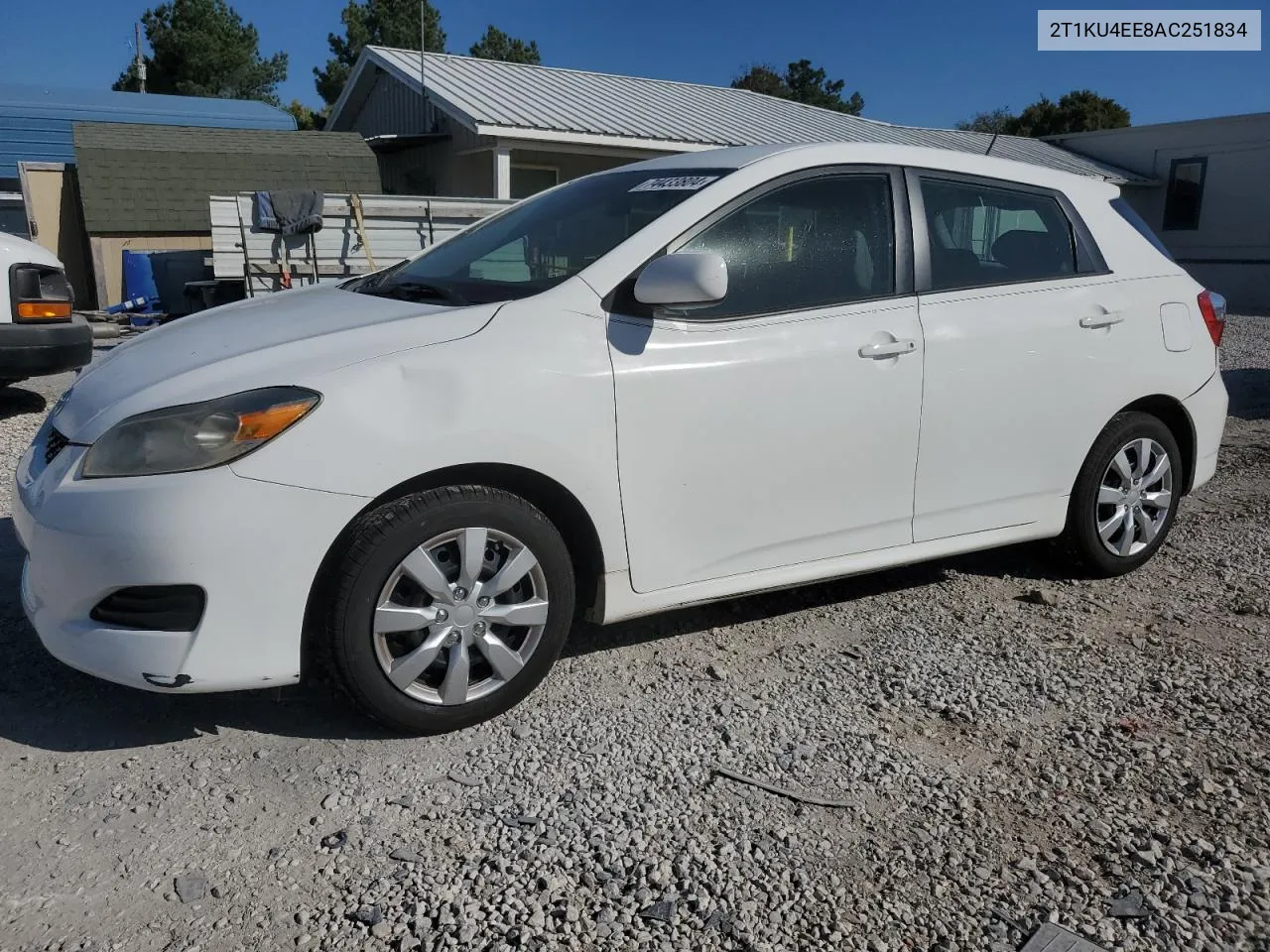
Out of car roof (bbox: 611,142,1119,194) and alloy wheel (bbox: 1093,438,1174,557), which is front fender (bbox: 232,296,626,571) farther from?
alloy wheel (bbox: 1093,438,1174,557)

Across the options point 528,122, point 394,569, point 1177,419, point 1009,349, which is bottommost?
point 394,569

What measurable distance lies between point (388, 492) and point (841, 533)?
156 centimetres

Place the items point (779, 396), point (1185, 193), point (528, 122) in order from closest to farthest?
point (779, 396) < point (528, 122) < point (1185, 193)

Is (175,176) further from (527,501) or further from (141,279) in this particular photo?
(527,501)

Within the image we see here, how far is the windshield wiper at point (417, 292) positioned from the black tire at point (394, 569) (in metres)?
0.71

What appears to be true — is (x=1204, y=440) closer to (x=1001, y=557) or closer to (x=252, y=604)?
(x=1001, y=557)

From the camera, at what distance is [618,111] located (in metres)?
17.9

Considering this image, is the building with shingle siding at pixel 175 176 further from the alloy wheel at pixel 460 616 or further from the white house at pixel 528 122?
the alloy wheel at pixel 460 616

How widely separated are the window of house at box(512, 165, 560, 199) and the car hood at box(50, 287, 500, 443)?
15374 millimetres

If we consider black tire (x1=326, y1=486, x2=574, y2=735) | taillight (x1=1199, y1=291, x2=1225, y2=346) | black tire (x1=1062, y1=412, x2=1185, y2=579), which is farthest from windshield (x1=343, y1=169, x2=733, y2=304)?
taillight (x1=1199, y1=291, x2=1225, y2=346)

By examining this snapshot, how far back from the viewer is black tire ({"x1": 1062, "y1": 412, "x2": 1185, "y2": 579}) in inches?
161

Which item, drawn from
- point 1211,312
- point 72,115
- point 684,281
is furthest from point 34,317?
point 72,115

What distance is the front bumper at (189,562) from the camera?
2520 millimetres

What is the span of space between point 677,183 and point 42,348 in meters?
4.81
